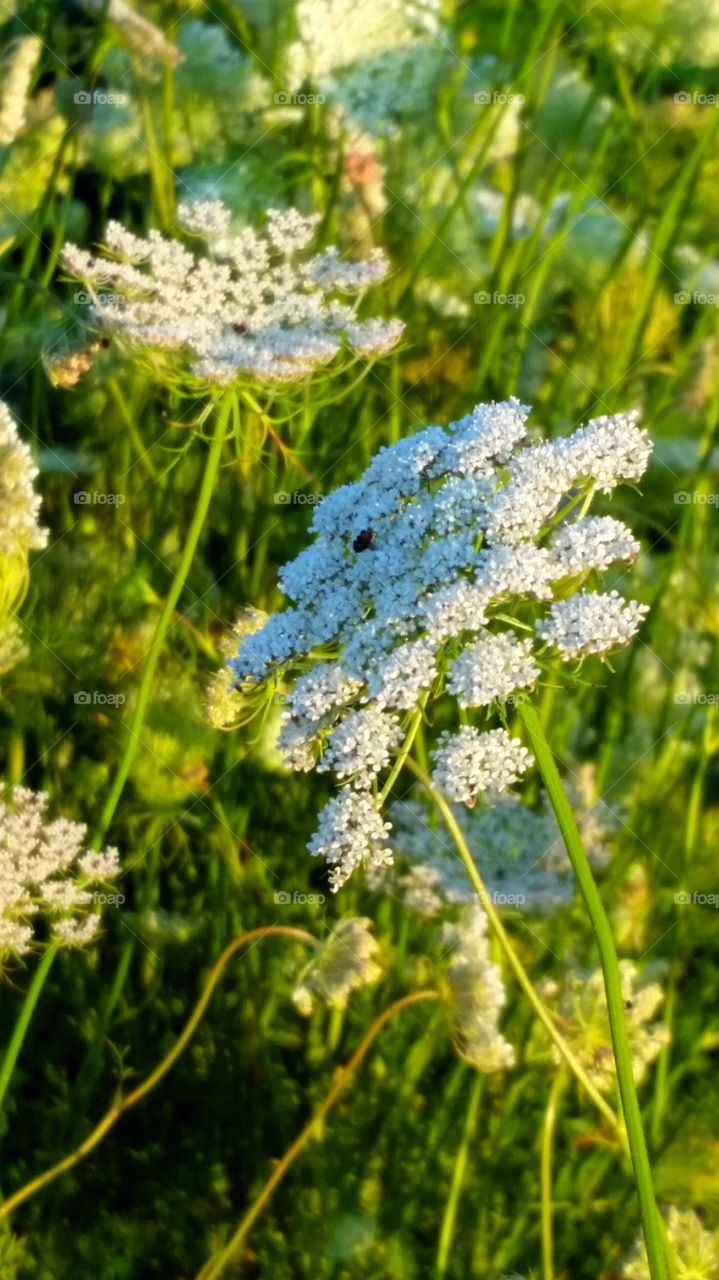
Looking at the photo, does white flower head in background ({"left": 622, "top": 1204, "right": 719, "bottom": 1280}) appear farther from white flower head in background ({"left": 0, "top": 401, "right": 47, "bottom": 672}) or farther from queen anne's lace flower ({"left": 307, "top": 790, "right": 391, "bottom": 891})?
white flower head in background ({"left": 0, "top": 401, "right": 47, "bottom": 672})

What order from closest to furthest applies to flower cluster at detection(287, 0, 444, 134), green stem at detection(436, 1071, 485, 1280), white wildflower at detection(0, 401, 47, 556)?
1. white wildflower at detection(0, 401, 47, 556)
2. green stem at detection(436, 1071, 485, 1280)
3. flower cluster at detection(287, 0, 444, 134)

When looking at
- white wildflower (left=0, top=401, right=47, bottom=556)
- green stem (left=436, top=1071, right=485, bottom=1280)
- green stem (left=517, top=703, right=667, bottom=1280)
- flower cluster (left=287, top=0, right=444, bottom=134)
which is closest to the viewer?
green stem (left=517, top=703, right=667, bottom=1280)

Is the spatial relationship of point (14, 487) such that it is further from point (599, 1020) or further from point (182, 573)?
point (599, 1020)

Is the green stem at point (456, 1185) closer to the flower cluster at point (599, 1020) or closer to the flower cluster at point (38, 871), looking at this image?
the flower cluster at point (599, 1020)

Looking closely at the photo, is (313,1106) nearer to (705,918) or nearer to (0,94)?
(705,918)

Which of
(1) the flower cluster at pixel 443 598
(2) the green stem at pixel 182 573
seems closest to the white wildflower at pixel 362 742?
(1) the flower cluster at pixel 443 598

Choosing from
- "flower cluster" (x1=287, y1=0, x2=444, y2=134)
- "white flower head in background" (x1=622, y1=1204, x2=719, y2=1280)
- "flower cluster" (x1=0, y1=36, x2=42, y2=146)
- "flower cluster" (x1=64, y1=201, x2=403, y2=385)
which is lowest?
"white flower head in background" (x1=622, y1=1204, x2=719, y2=1280)

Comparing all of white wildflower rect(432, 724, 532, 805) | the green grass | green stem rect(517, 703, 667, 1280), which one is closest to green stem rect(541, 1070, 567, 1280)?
the green grass
